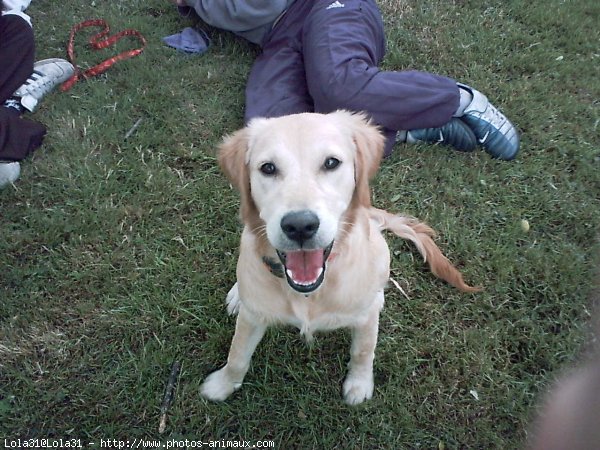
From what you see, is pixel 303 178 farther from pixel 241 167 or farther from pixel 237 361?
pixel 237 361

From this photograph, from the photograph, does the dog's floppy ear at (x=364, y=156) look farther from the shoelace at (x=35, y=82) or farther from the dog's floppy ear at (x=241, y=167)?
the shoelace at (x=35, y=82)

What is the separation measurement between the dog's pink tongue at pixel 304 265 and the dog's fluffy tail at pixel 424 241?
2.69 ft

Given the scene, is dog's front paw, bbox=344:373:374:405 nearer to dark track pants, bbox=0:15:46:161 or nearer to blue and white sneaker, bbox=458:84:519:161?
blue and white sneaker, bbox=458:84:519:161

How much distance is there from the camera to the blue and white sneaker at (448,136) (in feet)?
10.8

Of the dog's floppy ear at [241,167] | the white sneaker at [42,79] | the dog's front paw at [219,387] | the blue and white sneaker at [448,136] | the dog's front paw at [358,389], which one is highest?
the dog's floppy ear at [241,167]

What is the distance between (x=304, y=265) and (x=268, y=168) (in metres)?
0.38

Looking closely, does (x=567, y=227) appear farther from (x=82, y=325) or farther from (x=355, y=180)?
(x=82, y=325)

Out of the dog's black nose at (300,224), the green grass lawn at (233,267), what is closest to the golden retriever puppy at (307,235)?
the dog's black nose at (300,224)

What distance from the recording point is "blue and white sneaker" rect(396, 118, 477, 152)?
3287 mm

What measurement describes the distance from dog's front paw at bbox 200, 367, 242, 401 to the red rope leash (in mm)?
2459

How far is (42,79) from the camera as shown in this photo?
11.8 feet

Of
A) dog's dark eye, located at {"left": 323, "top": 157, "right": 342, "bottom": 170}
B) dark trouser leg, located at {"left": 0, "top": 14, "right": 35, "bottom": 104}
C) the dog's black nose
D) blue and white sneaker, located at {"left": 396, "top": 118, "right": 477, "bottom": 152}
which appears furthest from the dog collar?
dark trouser leg, located at {"left": 0, "top": 14, "right": 35, "bottom": 104}

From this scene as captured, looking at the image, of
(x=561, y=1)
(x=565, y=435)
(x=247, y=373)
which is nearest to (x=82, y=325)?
(x=247, y=373)

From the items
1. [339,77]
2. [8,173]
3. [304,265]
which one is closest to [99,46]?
[8,173]
